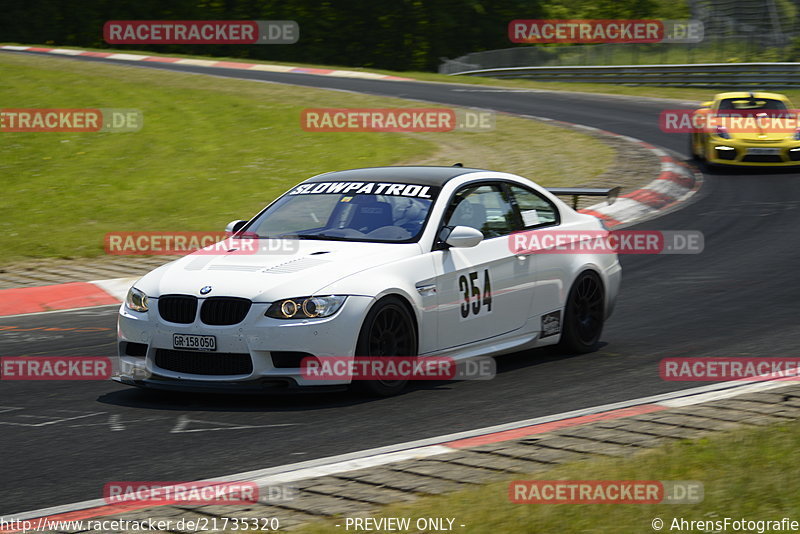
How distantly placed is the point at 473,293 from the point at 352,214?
3.34 feet

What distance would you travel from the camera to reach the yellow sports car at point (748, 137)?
2064 cm

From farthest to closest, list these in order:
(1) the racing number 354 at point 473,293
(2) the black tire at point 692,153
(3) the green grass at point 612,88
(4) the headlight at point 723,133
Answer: (3) the green grass at point 612,88
(2) the black tire at point 692,153
(4) the headlight at point 723,133
(1) the racing number 354 at point 473,293

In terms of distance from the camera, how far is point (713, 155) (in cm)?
2083

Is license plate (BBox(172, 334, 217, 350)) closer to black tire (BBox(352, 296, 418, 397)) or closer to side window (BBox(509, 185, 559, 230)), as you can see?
black tire (BBox(352, 296, 418, 397))

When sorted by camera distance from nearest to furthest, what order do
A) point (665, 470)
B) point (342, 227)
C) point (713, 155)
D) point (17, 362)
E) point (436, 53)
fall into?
point (665, 470)
point (342, 227)
point (17, 362)
point (713, 155)
point (436, 53)

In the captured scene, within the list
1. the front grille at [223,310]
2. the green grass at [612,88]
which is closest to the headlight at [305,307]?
the front grille at [223,310]

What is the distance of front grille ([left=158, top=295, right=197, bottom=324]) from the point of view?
23.6 feet

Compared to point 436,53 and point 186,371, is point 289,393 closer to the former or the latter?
point 186,371

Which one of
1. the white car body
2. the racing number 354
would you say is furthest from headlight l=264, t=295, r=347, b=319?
the racing number 354

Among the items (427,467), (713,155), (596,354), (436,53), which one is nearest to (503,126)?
(713,155)

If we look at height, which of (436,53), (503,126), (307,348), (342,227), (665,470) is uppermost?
(436,53)

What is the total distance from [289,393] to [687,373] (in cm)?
289

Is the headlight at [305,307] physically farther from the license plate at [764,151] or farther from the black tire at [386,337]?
the license plate at [764,151]

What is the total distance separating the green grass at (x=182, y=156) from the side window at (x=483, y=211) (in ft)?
21.6
